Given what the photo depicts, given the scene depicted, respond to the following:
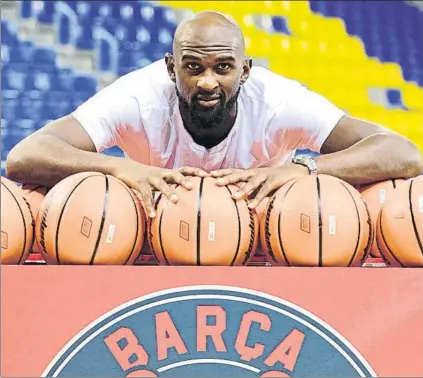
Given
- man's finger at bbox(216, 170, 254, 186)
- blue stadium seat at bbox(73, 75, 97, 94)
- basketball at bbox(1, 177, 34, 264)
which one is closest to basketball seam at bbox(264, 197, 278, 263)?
man's finger at bbox(216, 170, 254, 186)

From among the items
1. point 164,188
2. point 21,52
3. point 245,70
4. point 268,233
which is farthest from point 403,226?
point 21,52

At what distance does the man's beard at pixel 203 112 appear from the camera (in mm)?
2023

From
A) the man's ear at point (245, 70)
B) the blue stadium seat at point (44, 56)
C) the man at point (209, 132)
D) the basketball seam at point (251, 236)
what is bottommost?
the basketball seam at point (251, 236)

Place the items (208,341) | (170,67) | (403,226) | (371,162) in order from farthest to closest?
1. (170,67)
2. (371,162)
3. (403,226)
4. (208,341)

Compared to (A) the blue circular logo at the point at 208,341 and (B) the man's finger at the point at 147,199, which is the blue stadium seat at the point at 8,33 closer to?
(B) the man's finger at the point at 147,199

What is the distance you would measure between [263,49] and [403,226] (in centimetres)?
439

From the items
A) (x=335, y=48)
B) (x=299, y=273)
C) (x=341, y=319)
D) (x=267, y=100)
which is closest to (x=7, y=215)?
(x=299, y=273)

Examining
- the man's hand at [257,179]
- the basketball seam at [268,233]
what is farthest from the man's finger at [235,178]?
the basketball seam at [268,233]

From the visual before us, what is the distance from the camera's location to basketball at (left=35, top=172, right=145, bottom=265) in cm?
159

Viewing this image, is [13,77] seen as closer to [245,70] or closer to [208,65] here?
[245,70]

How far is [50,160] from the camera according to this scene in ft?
6.30

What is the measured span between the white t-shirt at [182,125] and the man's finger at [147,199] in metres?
0.52

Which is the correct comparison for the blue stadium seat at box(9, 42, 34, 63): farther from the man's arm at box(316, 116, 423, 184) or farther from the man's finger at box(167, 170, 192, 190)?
the man's finger at box(167, 170, 192, 190)

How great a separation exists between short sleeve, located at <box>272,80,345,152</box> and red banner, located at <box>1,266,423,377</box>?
798 mm
